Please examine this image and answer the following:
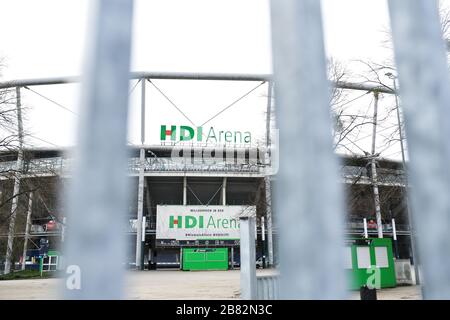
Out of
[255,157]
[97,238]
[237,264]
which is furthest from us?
[237,264]

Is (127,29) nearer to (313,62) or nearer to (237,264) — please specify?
(313,62)

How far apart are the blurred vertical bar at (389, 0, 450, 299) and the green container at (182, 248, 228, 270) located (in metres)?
32.6

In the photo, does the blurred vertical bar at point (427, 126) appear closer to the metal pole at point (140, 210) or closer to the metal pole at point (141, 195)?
the metal pole at point (140, 210)

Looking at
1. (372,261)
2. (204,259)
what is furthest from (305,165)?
(204,259)

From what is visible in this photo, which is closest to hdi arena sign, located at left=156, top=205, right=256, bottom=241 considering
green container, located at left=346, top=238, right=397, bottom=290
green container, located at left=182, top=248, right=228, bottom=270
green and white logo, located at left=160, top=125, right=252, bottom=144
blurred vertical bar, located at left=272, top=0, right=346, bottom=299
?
green container, located at left=182, top=248, right=228, bottom=270

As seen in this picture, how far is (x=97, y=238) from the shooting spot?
80 centimetres

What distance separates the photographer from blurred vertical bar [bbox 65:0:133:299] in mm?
796

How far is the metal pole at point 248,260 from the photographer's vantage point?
22.8 ft

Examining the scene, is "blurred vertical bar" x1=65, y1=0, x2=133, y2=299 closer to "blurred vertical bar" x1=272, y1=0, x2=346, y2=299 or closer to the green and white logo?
"blurred vertical bar" x1=272, y1=0, x2=346, y2=299

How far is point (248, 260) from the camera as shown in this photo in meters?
7.23

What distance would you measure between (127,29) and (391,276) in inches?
546

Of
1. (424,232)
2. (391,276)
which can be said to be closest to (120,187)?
(424,232)

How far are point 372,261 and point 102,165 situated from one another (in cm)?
1309

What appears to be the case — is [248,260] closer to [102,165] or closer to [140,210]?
[102,165]
